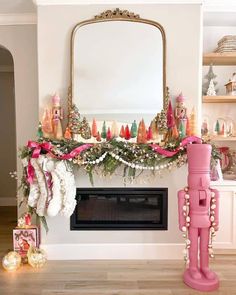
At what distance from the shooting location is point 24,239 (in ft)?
9.19

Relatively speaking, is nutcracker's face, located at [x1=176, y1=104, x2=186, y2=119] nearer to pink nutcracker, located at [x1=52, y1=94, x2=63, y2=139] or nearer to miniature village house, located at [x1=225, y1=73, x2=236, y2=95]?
miniature village house, located at [x1=225, y1=73, x2=236, y2=95]

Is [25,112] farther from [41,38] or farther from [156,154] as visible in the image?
[156,154]

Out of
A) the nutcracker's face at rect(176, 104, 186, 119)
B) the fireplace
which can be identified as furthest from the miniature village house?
the fireplace

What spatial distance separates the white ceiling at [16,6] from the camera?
296 cm

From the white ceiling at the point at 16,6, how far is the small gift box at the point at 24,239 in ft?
7.64

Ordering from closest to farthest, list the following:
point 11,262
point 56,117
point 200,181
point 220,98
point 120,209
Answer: point 200,181 < point 11,262 < point 56,117 < point 120,209 < point 220,98

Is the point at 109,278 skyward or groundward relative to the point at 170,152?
groundward

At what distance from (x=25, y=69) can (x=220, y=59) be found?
2.26 metres

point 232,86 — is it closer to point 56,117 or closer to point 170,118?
point 170,118

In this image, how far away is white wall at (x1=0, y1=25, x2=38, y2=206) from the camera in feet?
10.9

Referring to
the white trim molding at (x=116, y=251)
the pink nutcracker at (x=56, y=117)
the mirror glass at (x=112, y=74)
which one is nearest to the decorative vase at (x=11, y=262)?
the white trim molding at (x=116, y=251)

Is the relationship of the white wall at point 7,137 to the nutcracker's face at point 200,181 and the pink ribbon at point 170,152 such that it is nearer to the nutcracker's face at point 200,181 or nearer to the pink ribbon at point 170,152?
the pink ribbon at point 170,152

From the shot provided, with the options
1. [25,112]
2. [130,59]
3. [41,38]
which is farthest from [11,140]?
[130,59]

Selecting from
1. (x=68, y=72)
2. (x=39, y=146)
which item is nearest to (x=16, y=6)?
(x=68, y=72)
